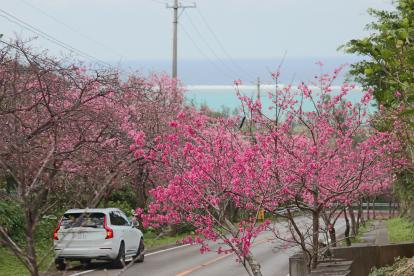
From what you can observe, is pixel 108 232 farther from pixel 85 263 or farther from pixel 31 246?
pixel 31 246

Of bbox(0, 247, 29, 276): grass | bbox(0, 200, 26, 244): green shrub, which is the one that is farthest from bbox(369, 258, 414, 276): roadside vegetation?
bbox(0, 200, 26, 244): green shrub

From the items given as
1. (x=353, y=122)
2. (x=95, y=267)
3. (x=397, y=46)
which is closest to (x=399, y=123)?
(x=353, y=122)

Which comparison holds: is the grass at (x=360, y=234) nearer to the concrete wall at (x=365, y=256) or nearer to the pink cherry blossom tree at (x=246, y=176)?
the concrete wall at (x=365, y=256)

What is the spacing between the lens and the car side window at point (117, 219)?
2117cm

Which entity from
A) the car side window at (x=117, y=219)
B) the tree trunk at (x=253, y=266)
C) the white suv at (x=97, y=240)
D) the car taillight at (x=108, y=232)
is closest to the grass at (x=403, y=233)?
the car side window at (x=117, y=219)

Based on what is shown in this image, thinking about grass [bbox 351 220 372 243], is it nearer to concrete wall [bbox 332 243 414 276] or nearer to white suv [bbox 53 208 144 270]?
concrete wall [bbox 332 243 414 276]

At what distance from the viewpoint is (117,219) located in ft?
70.5

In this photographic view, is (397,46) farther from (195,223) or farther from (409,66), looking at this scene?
(195,223)

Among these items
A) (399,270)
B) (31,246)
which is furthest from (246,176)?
(31,246)

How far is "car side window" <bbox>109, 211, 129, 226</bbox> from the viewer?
69.5 ft

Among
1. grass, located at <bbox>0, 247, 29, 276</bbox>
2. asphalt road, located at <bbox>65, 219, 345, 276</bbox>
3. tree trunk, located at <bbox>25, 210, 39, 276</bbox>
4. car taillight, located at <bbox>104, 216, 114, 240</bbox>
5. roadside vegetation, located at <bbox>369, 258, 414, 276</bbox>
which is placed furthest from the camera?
car taillight, located at <bbox>104, 216, 114, 240</bbox>

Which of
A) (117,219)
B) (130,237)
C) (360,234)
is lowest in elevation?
(360,234)

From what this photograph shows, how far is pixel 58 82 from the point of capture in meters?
17.6

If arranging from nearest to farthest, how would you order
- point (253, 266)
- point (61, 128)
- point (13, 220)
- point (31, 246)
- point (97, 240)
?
point (31, 246) → point (253, 266) → point (61, 128) → point (97, 240) → point (13, 220)
